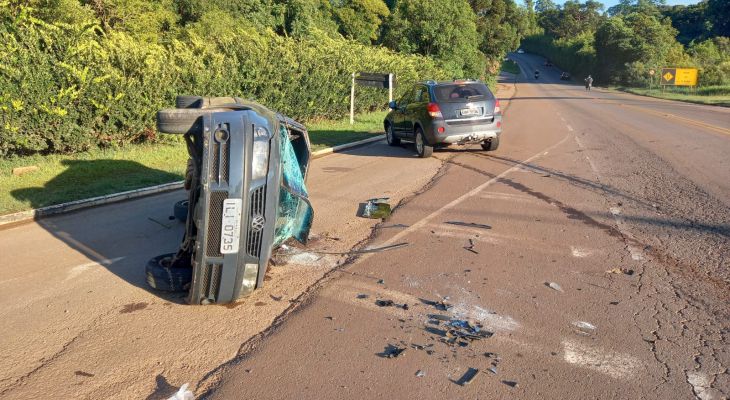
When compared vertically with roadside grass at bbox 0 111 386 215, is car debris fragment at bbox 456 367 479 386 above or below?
below

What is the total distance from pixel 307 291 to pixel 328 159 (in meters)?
8.74

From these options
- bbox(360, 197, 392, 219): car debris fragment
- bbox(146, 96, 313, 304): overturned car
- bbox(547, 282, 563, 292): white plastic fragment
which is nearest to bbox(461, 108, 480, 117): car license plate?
bbox(360, 197, 392, 219): car debris fragment

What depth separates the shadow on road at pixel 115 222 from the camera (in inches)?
242

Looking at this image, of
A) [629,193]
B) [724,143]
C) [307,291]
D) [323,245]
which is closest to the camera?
[307,291]

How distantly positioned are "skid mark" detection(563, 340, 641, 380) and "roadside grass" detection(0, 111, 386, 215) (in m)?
7.39

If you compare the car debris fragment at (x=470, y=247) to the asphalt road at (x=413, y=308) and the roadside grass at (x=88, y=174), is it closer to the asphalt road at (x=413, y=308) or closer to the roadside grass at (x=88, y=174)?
the asphalt road at (x=413, y=308)

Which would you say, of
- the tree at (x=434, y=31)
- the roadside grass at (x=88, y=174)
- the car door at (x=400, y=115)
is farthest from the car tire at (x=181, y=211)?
the tree at (x=434, y=31)

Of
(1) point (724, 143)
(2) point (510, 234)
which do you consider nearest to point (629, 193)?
(2) point (510, 234)

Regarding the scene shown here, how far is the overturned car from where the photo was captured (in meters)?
4.29

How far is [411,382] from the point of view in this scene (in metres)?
3.70

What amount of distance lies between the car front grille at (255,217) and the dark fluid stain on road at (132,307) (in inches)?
44.8

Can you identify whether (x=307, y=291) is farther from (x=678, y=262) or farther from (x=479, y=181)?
(x=479, y=181)

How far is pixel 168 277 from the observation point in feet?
16.6

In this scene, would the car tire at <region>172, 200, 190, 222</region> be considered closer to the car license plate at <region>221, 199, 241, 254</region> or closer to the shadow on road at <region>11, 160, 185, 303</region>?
the shadow on road at <region>11, 160, 185, 303</region>
